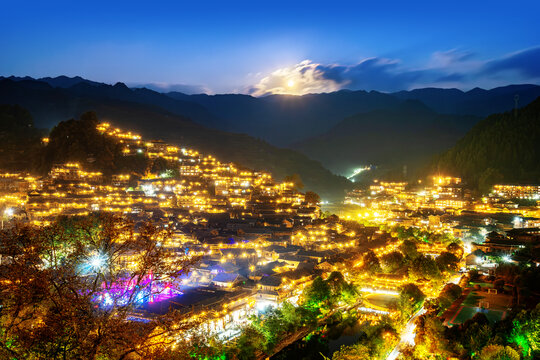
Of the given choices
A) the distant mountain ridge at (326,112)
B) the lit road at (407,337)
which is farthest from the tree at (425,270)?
the distant mountain ridge at (326,112)

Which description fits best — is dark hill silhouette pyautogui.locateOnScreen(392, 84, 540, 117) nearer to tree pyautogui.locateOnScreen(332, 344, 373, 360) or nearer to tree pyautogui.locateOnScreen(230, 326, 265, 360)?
tree pyautogui.locateOnScreen(332, 344, 373, 360)

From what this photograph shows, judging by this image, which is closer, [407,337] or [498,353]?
[498,353]

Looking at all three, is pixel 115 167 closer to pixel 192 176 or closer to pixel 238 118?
pixel 192 176

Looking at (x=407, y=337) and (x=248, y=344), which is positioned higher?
(x=248, y=344)

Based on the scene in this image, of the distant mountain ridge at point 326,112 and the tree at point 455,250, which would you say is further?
the distant mountain ridge at point 326,112

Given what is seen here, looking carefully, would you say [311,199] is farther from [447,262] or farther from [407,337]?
[407,337]

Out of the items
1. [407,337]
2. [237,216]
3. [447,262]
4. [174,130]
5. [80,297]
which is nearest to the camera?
[80,297]

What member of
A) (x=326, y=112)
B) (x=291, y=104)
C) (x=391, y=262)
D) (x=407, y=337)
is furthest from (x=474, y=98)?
(x=407, y=337)

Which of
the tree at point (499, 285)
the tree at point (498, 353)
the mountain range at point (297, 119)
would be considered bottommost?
the tree at point (499, 285)

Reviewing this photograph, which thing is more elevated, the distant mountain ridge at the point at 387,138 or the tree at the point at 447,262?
the distant mountain ridge at the point at 387,138

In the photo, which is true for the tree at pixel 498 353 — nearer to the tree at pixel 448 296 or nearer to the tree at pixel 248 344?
the tree at pixel 448 296

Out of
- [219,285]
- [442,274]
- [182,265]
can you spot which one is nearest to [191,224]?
[219,285]
